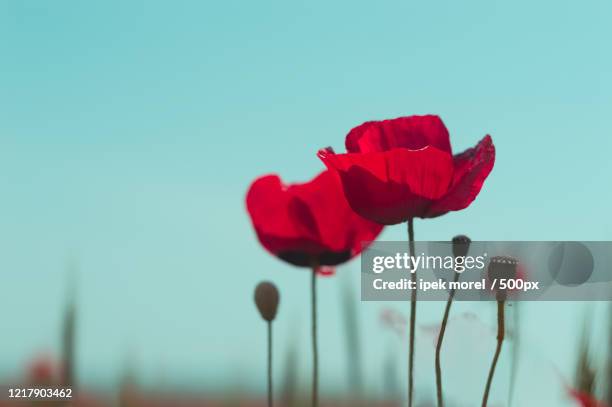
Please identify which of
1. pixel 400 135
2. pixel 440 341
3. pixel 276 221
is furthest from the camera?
pixel 276 221

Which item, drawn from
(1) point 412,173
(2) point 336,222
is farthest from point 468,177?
(2) point 336,222

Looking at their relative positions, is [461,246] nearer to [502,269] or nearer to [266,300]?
[502,269]

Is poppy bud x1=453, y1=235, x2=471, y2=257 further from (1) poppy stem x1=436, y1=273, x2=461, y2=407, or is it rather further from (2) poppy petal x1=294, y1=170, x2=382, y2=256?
(2) poppy petal x1=294, y1=170, x2=382, y2=256

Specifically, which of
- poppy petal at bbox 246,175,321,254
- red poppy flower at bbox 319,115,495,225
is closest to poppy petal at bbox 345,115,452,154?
red poppy flower at bbox 319,115,495,225

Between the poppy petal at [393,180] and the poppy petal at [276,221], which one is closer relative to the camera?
the poppy petal at [393,180]

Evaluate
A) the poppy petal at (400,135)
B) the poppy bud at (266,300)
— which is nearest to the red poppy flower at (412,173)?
the poppy petal at (400,135)

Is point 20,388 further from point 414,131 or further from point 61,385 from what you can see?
point 414,131

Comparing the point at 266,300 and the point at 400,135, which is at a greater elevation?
the point at 400,135

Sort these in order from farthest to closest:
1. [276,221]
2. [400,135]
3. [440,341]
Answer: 1. [276,221]
2. [400,135]
3. [440,341]

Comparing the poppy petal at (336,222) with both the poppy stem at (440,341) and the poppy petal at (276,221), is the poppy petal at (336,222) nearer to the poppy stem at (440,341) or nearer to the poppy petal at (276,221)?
the poppy petal at (276,221)
